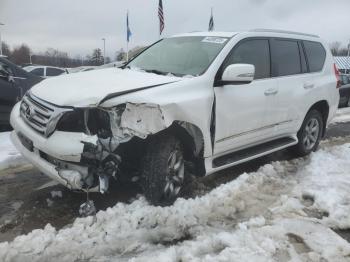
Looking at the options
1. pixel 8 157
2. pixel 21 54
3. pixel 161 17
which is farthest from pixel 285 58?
pixel 21 54

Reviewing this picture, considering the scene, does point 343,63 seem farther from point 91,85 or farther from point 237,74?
point 91,85

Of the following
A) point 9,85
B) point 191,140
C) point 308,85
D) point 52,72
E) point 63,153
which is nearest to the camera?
point 63,153

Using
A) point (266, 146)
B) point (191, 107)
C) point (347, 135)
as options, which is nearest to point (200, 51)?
point (191, 107)

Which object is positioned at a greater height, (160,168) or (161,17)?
(161,17)

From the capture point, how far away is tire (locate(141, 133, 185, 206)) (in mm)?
4176

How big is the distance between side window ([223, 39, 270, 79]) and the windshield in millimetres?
192

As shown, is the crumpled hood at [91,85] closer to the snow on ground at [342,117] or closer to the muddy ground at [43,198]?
the muddy ground at [43,198]

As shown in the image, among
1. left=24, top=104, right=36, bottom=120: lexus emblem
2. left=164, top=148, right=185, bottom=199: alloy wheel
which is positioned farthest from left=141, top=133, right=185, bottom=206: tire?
left=24, top=104, right=36, bottom=120: lexus emblem

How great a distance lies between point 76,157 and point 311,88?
12.9 feet

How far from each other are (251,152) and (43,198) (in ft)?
8.13

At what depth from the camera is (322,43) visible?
711 cm

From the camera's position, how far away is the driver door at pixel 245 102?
15.7 feet

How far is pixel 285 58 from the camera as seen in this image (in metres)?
6.05

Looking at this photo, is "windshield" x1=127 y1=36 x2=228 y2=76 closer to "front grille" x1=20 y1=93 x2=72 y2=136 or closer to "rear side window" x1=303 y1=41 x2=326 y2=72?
"front grille" x1=20 y1=93 x2=72 y2=136
